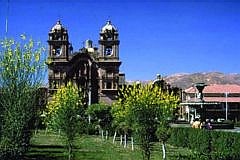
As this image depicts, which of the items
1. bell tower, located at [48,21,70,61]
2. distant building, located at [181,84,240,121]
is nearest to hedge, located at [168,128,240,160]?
bell tower, located at [48,21,70,61]

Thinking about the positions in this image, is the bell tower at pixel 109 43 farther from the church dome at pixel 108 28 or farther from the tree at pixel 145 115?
the tree at pixel 145 115

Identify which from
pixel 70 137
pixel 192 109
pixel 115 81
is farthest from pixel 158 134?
pixel 115 81

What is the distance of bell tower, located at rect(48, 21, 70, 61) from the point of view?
85062mm

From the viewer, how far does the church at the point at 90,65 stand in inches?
3349

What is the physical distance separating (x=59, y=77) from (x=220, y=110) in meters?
29.4

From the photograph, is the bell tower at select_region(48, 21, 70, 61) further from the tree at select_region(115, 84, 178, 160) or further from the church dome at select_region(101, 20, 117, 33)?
the tree at select_region(115, 84, 178, 160)

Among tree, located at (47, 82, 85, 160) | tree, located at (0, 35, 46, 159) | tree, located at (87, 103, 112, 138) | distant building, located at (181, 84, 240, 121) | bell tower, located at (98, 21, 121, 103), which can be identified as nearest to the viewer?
tree, located at (0, 35, 46, 159)

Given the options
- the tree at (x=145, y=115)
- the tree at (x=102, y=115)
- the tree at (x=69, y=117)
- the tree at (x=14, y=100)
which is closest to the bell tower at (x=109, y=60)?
the tree at (x=102, y=115)

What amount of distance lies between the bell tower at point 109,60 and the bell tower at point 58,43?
572cm

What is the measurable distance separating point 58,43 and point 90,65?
6483 millimetres

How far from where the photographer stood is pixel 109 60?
8544cm

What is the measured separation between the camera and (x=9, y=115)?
54.0 ft

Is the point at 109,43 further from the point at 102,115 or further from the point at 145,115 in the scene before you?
the point at 145,115

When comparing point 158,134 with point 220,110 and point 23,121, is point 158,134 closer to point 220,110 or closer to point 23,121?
point 23,121
